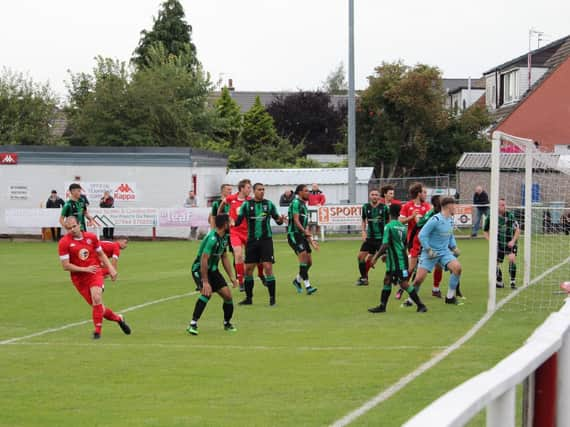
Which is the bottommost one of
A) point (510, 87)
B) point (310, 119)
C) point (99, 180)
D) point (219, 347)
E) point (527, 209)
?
point (219, 347)

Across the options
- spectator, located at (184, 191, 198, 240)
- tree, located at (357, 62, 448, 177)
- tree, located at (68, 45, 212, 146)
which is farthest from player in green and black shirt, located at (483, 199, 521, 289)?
tree, located at (68, 45, 212, 146)

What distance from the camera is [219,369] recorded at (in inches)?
408

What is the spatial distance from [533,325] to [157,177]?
27.1m

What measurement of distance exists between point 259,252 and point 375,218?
3228mm

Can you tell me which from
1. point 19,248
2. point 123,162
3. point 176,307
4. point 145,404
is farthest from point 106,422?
point 123,162

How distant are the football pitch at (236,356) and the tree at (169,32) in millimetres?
69728

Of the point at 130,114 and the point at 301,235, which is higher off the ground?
the point at 130,114

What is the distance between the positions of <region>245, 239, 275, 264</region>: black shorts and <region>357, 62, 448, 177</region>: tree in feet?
111

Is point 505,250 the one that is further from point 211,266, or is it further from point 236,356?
point 236,356

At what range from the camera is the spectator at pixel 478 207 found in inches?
1378

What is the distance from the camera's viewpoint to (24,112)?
5581 centimetres

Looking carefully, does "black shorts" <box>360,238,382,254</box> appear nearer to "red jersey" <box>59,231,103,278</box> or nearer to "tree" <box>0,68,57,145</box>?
"red jersey" <box>59,231,103,278</box>

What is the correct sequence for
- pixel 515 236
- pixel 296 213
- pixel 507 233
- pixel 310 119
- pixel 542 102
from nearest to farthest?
pixel 515 236 → pixel 296 213 → pixel 507 233 → pixel 542 102 → pixel 310 119

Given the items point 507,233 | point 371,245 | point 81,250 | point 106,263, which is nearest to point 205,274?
point 106,263
